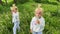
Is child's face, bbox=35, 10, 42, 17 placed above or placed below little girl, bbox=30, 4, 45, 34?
above

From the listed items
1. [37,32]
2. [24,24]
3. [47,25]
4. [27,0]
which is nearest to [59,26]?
[47,25]

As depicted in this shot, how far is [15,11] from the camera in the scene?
1221cm

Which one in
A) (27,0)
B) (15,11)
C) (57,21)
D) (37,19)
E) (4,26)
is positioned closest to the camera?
(37,19)

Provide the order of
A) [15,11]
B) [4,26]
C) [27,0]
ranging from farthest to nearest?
1. [27,0]
2. [4,26]
3. [15,11]

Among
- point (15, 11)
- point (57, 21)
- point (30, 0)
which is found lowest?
point (30, 0)

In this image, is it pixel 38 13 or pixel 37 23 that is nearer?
pixel 38 13

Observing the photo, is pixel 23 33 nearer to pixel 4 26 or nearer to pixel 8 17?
pixel 4 26

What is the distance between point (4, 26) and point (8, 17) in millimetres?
1806

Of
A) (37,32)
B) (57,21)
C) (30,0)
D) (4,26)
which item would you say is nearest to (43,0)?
(30,0)

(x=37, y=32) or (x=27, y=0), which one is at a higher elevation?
(x=37, y=32)

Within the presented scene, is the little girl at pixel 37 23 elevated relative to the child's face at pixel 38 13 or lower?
lower

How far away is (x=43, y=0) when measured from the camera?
3008 cm

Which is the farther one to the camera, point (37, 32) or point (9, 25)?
point (9, 25)

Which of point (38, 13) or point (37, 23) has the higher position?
point (38, 13)
